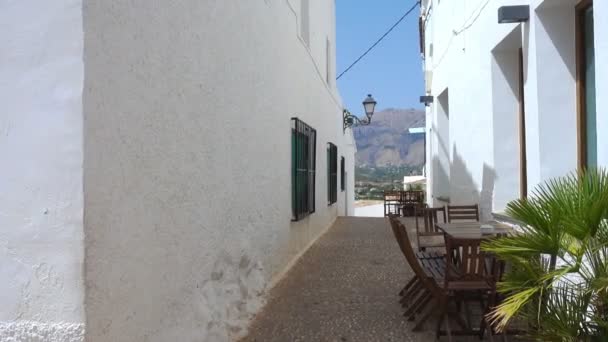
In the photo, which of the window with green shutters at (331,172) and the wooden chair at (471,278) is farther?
the window with green shutters at (331,172)

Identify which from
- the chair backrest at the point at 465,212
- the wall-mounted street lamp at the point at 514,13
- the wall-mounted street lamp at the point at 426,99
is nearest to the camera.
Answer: the wall-mounted street lamp at the point at 514,13

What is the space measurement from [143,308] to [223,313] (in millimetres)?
1111

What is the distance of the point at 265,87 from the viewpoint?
16.6ft

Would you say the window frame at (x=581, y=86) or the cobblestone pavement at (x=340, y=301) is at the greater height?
the window frame at (x=581, y=86)

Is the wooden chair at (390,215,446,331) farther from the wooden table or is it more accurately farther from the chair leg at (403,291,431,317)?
the wooden table

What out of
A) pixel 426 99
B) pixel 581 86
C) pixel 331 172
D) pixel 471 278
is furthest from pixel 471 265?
pixel 426 99

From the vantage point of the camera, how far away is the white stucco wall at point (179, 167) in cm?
219

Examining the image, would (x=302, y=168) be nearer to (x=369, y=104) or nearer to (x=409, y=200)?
(x=369, y=104)

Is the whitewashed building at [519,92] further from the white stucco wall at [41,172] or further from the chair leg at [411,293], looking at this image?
the white stucco wall at [41,172]

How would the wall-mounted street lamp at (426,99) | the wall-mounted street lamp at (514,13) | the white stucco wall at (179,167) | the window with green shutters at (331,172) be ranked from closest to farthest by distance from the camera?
the white stucco wall at (179,167) < the wall-mounted street lamp at (514,13) < the window with green shutters at (331,172) < the wall-mounted street lamp at (426,99)

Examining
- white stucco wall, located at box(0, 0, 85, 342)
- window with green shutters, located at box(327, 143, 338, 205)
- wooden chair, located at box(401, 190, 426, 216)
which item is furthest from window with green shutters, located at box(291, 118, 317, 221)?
wooden chair, located at box(401, 190, 426, 216)

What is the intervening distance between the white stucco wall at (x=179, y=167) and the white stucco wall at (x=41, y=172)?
0.18 feet

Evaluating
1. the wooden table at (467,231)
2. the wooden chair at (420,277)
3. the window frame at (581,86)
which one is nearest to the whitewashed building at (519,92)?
the window frame at (581,86)

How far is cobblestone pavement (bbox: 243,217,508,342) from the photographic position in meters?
3.73
